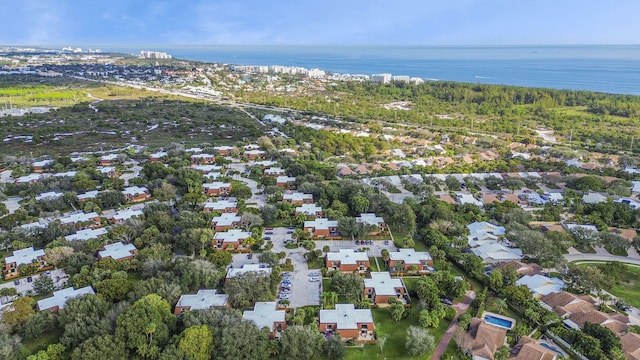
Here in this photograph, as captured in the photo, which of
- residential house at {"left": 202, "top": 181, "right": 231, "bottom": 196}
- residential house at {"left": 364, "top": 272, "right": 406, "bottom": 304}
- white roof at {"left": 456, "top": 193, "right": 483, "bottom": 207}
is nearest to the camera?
residential house at {"left": 364, "top": 272, "right": 406, "bottom": 304}

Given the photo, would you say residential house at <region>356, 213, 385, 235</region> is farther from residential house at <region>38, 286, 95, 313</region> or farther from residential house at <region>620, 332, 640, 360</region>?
residential house at <region>38, 286, 95, 313</region>

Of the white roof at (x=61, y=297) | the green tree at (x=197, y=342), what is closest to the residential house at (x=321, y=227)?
the green tree at (x=197, y=342)

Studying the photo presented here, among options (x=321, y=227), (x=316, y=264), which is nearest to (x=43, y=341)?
(x=316, y=264)

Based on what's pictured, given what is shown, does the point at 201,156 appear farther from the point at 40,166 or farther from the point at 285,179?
the point at 40,166

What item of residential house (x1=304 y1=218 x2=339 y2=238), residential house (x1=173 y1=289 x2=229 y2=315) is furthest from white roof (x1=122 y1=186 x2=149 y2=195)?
residential house (x1=173 y1=289 x2=229 y2=315)

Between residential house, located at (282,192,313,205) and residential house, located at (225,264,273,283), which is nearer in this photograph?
residential house, located at (225,264,273,283)

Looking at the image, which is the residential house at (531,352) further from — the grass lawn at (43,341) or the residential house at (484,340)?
the grass lawn at (43,341)

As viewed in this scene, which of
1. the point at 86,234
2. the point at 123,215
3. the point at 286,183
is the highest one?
the point at 286,183
